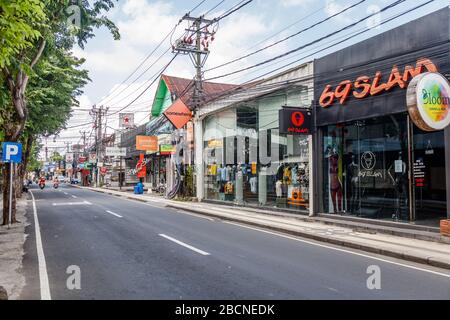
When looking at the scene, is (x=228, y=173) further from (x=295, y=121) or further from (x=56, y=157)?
(x=56, y=157)

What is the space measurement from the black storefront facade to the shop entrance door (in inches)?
1.1

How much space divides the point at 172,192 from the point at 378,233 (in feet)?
61.6

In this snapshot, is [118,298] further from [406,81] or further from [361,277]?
[406,81]

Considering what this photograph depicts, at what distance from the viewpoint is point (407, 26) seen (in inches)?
492

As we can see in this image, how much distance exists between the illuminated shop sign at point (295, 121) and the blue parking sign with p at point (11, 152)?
9.52 meters

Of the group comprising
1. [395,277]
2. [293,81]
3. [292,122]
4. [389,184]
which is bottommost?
[395,277]

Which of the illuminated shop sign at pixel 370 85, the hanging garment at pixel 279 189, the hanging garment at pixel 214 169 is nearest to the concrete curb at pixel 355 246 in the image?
the hanging garment at pixel 279 189

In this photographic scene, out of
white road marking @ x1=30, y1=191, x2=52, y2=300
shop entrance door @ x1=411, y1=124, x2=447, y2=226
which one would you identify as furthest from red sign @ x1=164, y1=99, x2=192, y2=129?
shop entrance door @ x1=411, y1=124, x2=447, y2=226

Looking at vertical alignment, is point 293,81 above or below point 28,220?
above

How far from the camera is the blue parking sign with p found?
1395cm

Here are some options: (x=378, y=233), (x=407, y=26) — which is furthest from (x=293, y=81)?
(x=378, y=233)

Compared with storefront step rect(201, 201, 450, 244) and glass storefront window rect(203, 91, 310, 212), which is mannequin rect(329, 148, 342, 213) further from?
glass storefront window rect(203, 91, 310, 212)

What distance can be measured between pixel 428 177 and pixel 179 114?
627 inches

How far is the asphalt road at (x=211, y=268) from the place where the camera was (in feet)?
20.5
